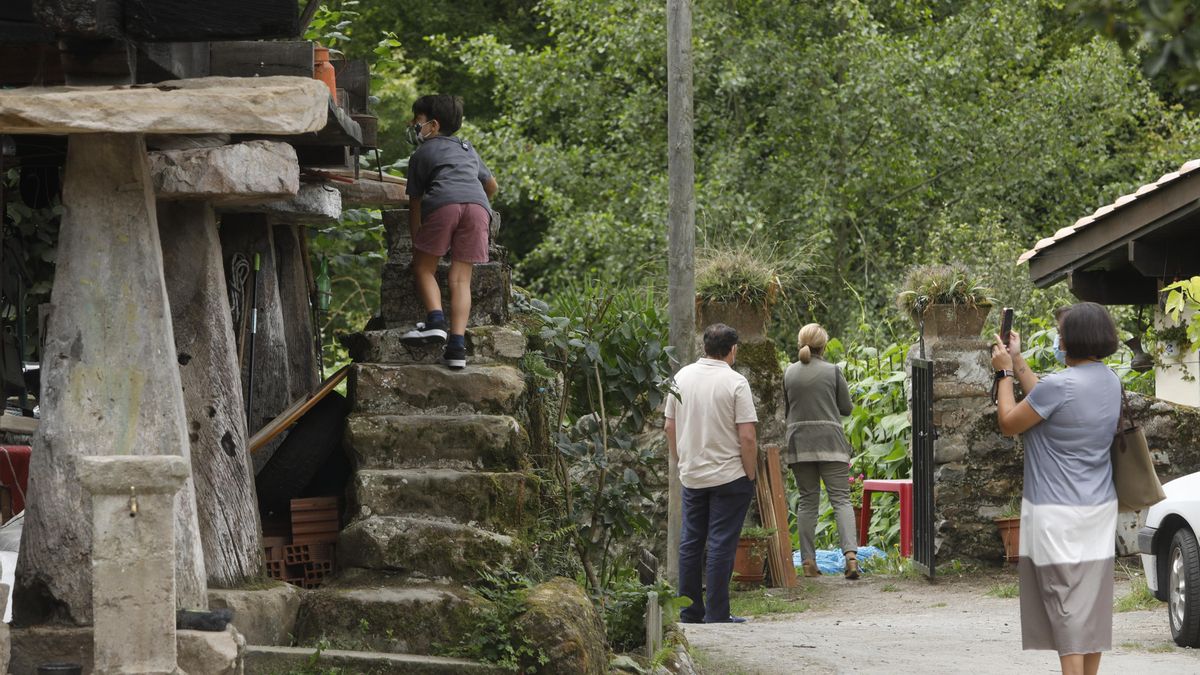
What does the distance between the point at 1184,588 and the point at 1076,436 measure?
8.44ft

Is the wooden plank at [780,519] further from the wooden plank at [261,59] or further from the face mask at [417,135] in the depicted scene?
the wooden plank at [261,59]

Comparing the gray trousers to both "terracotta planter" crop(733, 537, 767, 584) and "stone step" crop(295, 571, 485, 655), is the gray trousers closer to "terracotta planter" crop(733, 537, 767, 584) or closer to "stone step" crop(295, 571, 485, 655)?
"terracotta planter" crop(733, 537, 767, 584)

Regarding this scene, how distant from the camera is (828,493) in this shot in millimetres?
11945

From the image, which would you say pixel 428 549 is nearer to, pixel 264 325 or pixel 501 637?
pixel 501 637

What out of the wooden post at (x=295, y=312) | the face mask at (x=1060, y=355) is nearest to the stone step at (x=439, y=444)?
the face mask at (x=1060, y=355)

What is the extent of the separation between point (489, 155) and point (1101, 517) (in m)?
15.9

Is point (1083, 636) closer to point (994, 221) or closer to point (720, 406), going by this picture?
point (720, 406)

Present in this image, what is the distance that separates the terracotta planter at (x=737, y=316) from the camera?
12008 mm

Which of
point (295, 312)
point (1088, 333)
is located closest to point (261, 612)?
point (1088, 333)

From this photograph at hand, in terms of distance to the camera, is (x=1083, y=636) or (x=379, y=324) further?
(x=379, y=324)

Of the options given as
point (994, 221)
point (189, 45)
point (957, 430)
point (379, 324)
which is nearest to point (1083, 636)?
point (379, 324)

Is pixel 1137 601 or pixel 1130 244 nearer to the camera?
pixel 1137 601

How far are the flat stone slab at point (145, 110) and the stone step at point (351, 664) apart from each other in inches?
77.9

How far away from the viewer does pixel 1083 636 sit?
596 cm
